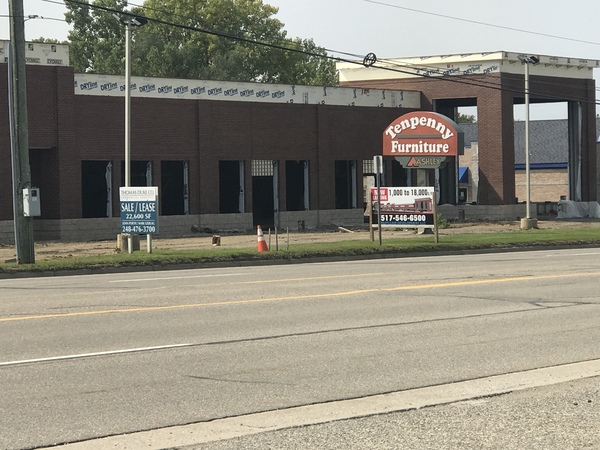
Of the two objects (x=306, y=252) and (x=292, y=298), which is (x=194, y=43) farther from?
(x=292, y=298)

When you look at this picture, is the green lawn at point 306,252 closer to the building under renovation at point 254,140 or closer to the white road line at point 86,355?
the building under renovation at point 254,140

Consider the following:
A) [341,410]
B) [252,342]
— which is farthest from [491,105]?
[341,410]

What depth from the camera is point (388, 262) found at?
27609 millimetres

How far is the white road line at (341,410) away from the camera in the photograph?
7.74 metres

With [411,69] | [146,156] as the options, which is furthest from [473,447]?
[411,69]

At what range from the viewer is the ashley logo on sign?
138ft

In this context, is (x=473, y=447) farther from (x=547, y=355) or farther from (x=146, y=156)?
(x=146, y=156)

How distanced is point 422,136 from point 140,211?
1604cm

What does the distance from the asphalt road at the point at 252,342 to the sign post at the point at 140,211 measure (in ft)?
29.4

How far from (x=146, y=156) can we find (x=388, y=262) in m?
20.3

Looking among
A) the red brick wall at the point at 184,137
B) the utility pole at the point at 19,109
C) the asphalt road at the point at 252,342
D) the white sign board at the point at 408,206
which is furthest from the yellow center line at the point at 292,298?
the red brick wall at the point at 184,137

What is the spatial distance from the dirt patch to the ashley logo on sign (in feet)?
11.5

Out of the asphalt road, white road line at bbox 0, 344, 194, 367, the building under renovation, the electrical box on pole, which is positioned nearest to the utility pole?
the electrical box on pole

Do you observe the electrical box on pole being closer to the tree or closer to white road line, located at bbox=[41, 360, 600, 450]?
white road line, located at bbox=[41, 360, 600, 450]
